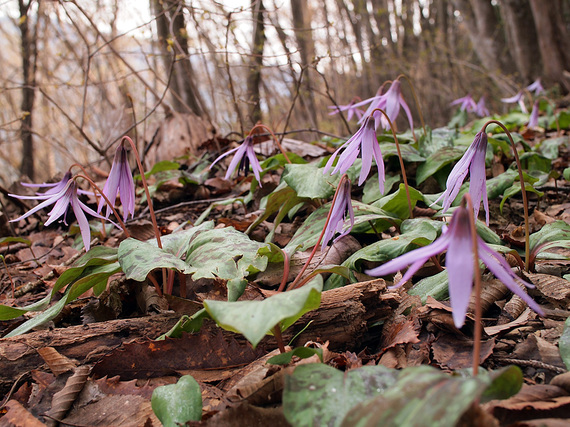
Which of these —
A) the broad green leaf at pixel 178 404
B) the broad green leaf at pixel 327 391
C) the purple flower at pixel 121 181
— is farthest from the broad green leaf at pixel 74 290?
the broad green leaf at pixel 327 391

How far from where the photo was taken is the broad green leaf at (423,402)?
1.92 feet

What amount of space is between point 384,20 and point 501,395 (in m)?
9.56

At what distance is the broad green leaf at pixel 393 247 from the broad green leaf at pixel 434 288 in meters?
0.11

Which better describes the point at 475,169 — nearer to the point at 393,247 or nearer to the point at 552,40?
the point at 393,247

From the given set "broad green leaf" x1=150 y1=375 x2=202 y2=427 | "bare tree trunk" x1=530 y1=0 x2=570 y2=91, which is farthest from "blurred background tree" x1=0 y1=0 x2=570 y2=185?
"broad green leaf" x1=150 y1=375 x2=202 y2=427

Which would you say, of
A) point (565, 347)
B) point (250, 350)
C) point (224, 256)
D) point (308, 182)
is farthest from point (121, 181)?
point (565, 347)

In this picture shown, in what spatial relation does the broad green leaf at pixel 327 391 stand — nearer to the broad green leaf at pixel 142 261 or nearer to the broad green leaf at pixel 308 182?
the broad green leaf at pixel 142 261

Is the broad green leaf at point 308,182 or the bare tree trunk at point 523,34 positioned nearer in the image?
the broad green leaf at point 308,182

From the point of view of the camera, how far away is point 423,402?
0.62 metres

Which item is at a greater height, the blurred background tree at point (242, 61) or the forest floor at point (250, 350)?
the blurred background tree at point (242, 61)

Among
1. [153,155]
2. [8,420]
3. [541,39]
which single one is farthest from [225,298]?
[541,39]

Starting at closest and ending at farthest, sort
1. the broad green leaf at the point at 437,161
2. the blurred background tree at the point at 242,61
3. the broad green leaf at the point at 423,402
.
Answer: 1. the broad green leaf at the point at 423,402
2. the broad green leaf at the point at 437,161
3. the blurred background tree at the point at 242,61

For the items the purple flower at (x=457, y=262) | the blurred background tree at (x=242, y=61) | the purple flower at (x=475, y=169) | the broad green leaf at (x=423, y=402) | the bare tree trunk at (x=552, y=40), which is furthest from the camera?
the bare tree trunk at (x=552, y=40)

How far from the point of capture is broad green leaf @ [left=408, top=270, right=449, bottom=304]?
52.8 inches
